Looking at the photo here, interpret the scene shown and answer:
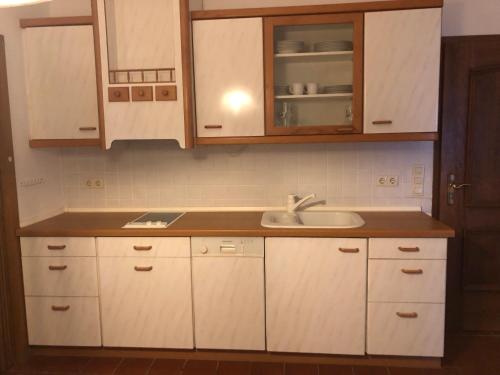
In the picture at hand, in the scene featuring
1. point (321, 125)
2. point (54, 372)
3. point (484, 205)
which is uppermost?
point (321, 125)

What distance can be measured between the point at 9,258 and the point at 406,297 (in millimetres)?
2358

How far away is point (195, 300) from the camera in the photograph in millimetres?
2418

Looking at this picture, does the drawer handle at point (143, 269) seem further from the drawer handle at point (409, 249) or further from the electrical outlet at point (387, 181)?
the electrical outlet at point (387, 181)

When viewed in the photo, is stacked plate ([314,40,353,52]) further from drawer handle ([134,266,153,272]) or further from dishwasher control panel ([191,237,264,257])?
drawer handle ([134,266,153,272])

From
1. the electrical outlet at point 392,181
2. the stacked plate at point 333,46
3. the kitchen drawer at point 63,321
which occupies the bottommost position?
the kitchen drawer at point 63,321

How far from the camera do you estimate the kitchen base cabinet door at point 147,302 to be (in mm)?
2414

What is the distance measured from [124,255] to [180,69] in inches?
45.7

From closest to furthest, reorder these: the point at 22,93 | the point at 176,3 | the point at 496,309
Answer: the point at 176,3 → the point at 22,93 → the point at 496,309

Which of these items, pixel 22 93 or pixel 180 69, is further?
pixel 22 93

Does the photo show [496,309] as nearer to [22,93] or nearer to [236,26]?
[236,26]

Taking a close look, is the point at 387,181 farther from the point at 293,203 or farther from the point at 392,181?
the point at 293,203

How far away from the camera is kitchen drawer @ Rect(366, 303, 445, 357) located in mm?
2293

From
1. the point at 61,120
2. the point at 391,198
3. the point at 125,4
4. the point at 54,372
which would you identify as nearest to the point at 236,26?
the point at 125,4

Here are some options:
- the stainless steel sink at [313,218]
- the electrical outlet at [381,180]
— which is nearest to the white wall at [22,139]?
the stainless steel sink at [313,218]
